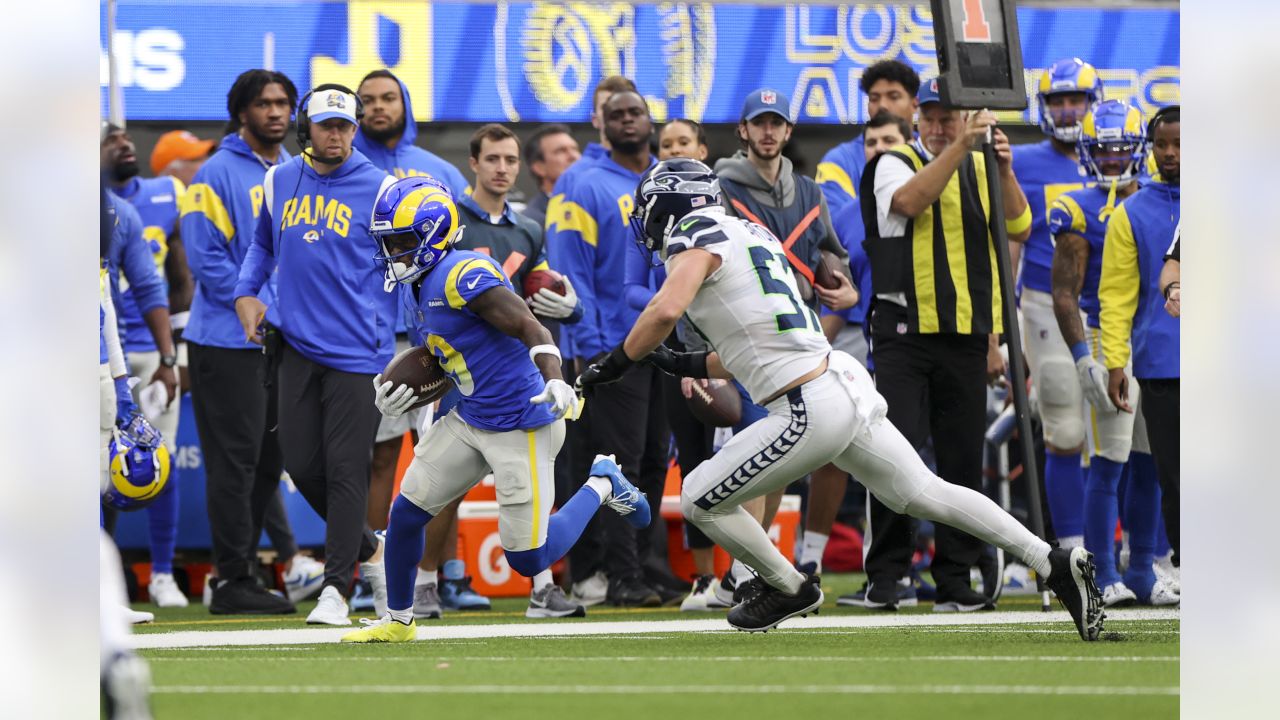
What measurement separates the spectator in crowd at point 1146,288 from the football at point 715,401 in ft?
5.38

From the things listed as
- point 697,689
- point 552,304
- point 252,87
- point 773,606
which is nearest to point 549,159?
point 252,87

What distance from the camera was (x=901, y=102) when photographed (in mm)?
9625

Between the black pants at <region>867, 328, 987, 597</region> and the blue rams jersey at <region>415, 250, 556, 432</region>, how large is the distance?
1867 millimetres

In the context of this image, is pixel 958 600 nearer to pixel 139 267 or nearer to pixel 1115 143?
pixel 1115 143

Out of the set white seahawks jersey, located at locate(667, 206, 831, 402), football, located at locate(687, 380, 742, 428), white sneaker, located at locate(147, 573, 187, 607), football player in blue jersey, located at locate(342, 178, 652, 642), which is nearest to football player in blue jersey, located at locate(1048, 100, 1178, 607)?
football, located at locate(687, 380, 742, 428)

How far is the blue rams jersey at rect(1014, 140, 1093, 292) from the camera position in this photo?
359 inches

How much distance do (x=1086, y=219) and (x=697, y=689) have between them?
14.4 feet

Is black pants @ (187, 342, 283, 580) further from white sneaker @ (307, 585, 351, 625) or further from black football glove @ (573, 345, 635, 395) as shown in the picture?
black football glove @ (573, 345, 635, 395)

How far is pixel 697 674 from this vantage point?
5305 millimetres

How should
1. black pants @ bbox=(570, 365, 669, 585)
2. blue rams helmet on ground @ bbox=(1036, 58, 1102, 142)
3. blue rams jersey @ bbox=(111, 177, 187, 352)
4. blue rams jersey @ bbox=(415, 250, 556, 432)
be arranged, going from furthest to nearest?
blue rams jersey @ bbox=(111, 177, 187, 352)
blue rams helmet on ground @ bbox=(1036, 58, 1102, 142)
black pants @ bbox=(570, 365, 669, 585)
blue rams jersey @ bbox=(415, 250, 556, 432)

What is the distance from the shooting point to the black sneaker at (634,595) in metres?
8.71

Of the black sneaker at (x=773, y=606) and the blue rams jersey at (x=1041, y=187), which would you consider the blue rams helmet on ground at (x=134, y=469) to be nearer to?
the black sneaker at (x=773, y=606)

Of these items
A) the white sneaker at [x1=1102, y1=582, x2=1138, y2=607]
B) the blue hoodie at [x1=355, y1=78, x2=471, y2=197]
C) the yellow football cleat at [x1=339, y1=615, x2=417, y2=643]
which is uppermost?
the blue hoodie at [x1=355, y1=78, x2=471, y2=197]
